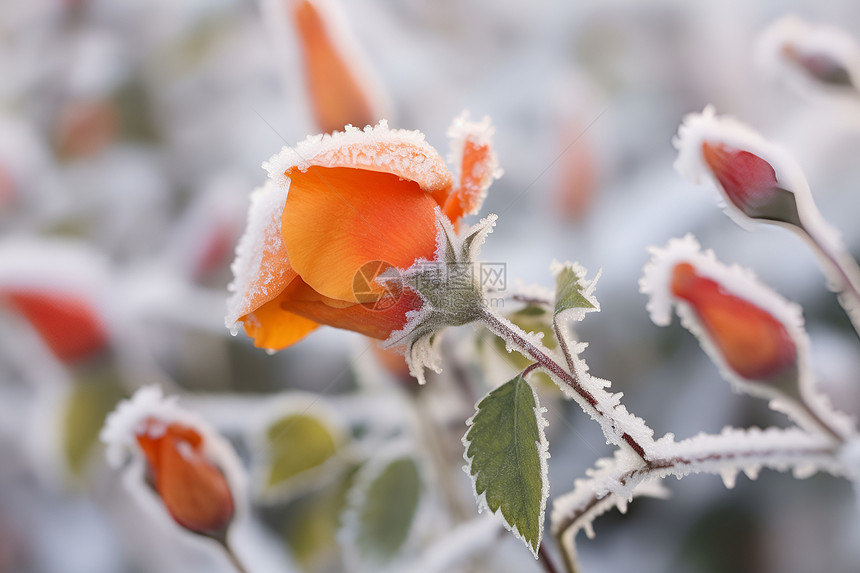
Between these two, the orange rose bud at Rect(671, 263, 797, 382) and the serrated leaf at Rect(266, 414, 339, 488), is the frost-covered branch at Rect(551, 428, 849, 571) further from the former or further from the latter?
the serrated leaf at Rect(266, 414, 339, 488)

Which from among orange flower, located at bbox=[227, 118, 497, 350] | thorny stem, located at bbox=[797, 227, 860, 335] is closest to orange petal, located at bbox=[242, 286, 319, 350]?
orange flower, located at bbox=[227, 118, 497, 350]

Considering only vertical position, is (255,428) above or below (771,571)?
above

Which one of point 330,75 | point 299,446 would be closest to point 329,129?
point 330,75

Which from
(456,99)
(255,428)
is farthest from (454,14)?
(255,428)

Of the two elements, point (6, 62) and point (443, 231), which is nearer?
point (443, 231)

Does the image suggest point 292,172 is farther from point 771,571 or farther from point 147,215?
point 147,215

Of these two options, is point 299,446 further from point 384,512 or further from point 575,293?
point 575,293

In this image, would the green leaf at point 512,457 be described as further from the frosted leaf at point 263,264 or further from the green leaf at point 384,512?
the green leaf at point 384,512

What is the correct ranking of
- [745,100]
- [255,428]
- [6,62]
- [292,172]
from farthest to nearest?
[6,62] < [745,100] < [255,428] < [292,172]

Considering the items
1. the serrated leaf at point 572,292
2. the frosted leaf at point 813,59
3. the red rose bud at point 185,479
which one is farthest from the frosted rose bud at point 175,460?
the frosted leaf at point 813,59
